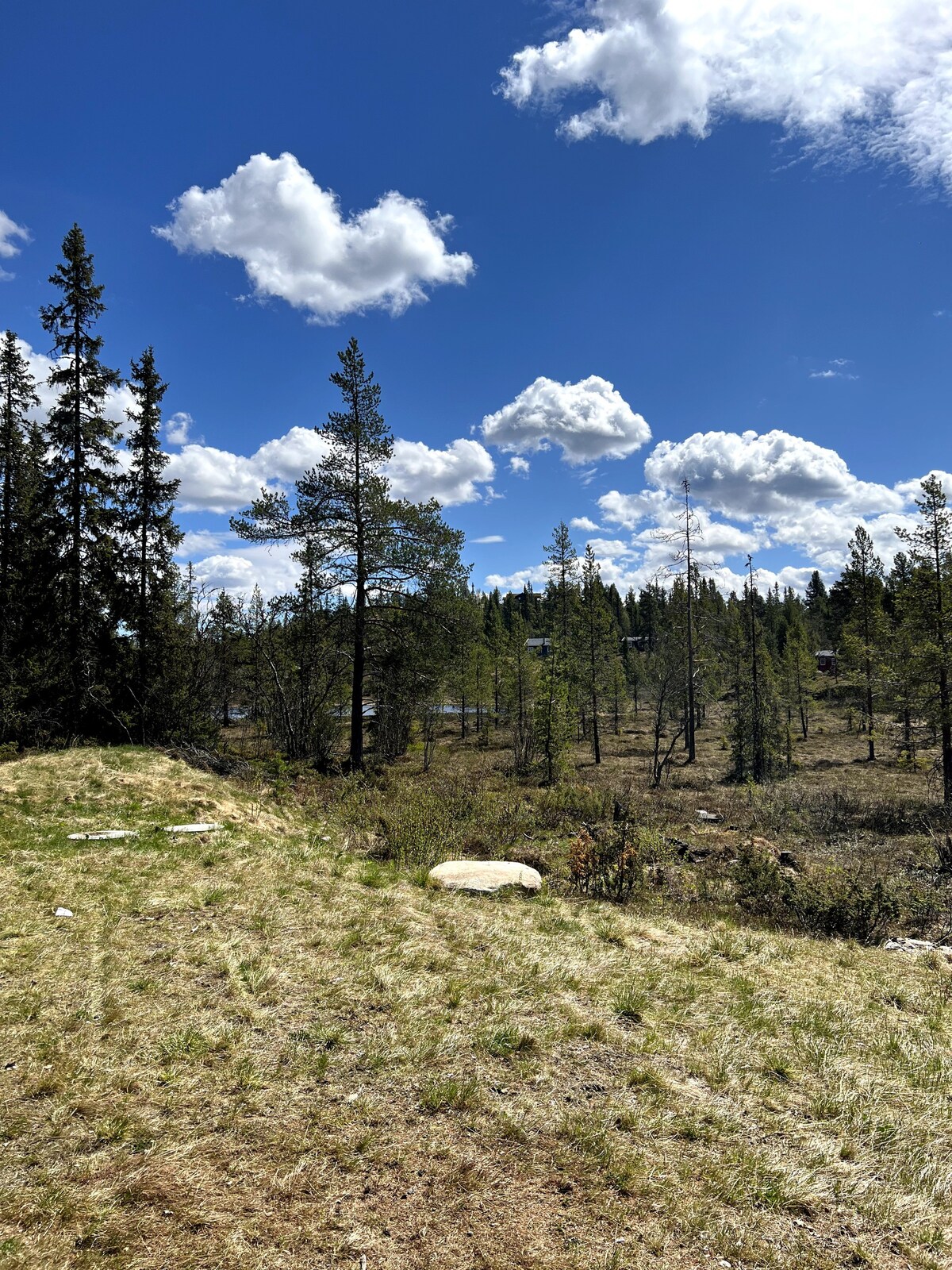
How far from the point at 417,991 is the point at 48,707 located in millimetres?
16445

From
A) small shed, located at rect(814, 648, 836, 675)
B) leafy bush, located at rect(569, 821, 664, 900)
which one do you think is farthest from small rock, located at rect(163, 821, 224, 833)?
small shed, located at rect(814, 648, 836, 675)

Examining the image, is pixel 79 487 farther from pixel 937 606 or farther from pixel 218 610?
pixel 937 606

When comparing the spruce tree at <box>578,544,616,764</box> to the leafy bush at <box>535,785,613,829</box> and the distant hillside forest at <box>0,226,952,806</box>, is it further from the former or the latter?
the leafy bush at <box>535,785,613,829</box>

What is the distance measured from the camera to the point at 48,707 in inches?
669

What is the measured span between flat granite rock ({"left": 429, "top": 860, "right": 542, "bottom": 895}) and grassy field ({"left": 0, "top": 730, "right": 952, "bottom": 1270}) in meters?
0.61

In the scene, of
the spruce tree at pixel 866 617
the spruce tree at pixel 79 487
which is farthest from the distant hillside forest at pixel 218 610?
the spruce tree at pixel 866 617

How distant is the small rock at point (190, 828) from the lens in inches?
395

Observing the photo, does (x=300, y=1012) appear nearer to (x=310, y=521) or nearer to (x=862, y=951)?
(x=862, y=951)

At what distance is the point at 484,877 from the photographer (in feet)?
30.6

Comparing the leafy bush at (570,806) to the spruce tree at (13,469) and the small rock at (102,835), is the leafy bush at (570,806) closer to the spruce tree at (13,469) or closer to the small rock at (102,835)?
the small rock at (102,835)

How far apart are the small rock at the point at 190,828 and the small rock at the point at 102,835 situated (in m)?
0.52

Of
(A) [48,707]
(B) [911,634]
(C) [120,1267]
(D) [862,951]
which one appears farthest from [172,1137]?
(B) [911,634]

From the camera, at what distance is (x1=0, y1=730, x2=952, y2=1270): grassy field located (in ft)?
10.3

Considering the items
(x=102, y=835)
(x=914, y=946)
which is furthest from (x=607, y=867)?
(x=102, y=835)
